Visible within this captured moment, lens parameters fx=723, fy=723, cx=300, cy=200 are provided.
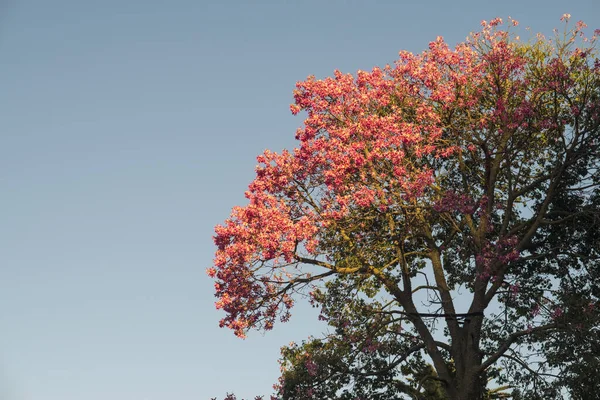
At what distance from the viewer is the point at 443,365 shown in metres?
22.4

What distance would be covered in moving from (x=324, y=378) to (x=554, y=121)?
10.5 metres

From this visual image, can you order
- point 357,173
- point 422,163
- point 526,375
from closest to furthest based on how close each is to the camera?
point 526,375 < point 357,173 < point 422,163

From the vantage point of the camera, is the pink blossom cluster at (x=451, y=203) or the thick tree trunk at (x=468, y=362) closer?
the thick tree trunk at (x=468, y=362)

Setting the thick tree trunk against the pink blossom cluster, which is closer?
the thick tree trunk

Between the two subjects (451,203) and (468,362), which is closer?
(451,203)

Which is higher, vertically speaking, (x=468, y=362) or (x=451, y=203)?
(x=451, y=203)

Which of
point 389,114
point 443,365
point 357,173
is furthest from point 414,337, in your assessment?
point 389,114

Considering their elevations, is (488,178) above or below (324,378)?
above

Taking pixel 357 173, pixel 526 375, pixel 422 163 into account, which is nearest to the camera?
pixel 526 375

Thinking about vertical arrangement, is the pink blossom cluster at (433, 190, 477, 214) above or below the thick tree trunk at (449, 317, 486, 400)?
above

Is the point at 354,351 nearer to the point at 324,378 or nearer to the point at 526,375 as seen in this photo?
the point at 324,378

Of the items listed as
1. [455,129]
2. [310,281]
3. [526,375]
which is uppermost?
[455,129]

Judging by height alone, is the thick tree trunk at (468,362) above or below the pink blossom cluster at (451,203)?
below

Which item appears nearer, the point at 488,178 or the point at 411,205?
the point at 411,205
